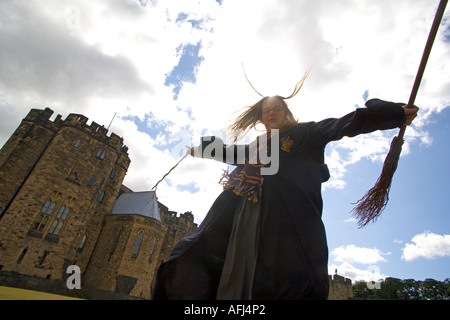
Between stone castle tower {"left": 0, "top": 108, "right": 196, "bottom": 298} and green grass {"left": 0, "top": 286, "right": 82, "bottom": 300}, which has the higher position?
stone castle tower {"left": 0, "top": 108, "right": 196, "bottom": 298}

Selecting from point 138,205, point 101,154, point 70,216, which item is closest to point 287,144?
point 70,216

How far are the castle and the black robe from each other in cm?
1913

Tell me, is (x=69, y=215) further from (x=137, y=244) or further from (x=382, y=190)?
(x=382, y=190)

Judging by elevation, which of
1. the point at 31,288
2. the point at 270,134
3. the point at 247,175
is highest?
the point at 270,134

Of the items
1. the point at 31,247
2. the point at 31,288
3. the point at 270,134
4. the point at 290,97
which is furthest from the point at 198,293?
the point at 31,247

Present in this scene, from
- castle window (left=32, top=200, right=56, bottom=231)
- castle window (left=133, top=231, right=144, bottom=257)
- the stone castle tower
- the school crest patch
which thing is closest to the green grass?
the stone castle tower

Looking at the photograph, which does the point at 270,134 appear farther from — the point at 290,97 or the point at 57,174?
the point at 57,174

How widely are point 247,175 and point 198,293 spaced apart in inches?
43.0

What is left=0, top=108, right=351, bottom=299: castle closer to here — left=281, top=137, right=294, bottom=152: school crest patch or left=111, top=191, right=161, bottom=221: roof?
left=111, top=191, right=161, bottom=221: roof

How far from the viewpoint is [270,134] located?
8.64 feet

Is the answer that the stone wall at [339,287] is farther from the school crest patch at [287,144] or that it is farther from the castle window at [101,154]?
the school crest patch at [287,144]

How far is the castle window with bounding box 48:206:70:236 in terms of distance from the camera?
65.3 feet

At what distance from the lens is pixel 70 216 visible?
20859mm

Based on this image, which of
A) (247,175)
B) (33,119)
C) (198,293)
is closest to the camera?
(198,293)
